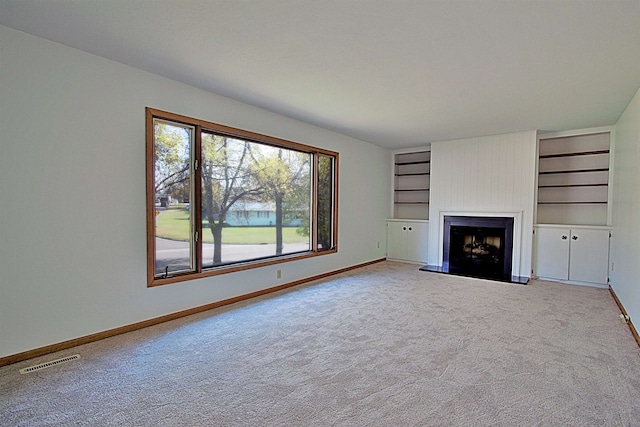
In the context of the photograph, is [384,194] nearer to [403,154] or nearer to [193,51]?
[403,154]

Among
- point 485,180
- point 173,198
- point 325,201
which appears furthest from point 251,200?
point 485,180

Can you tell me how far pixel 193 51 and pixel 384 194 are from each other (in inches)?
197

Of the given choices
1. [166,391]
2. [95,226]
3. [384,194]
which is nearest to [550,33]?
[166,391]

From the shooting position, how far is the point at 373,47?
8.28 ft

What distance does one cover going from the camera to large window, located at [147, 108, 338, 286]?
3312 millimetres

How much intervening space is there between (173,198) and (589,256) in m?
5.78

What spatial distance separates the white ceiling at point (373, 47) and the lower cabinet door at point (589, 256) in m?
1.90

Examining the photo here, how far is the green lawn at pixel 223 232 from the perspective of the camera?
3340mm

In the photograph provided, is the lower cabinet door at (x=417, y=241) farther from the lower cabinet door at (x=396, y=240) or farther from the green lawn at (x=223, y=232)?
the green lawn at (x=223, y=232)

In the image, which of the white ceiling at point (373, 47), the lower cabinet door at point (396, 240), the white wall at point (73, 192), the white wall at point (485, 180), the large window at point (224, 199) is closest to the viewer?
the white ceiling at point (373, 47)

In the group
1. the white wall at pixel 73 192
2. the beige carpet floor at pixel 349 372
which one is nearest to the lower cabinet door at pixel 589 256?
the beige carpet floor at pixel 349 372

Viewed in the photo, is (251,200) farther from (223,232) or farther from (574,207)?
(574,207)

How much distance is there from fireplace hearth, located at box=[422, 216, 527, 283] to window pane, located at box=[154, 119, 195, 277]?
4252 millimetres

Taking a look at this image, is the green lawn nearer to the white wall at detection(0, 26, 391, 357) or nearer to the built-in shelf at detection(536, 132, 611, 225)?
the white wall at detection(0, 26, 391, 357)
